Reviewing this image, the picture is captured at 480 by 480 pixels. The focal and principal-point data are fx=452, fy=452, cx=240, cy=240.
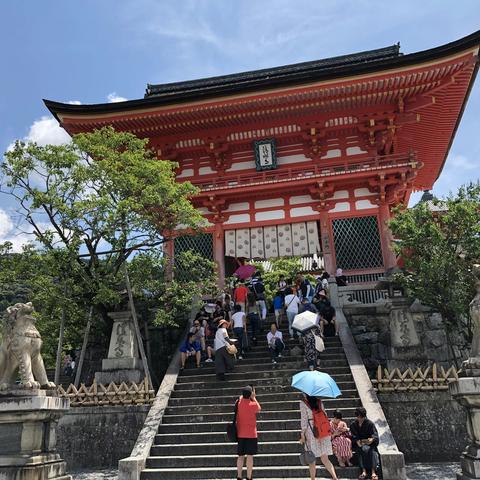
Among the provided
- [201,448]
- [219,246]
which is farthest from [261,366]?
[219,246]

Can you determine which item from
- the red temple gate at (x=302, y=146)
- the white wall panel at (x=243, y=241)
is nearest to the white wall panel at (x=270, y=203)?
the red temple gate at (x=302, y=146)

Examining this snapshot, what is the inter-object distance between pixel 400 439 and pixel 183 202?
24.9 feet

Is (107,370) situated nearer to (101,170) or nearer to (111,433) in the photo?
(111,433)

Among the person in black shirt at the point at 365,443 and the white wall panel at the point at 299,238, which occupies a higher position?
the white wall panel at the point at 299,238

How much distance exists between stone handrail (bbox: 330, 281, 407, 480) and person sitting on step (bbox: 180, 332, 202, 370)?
371 centimetres

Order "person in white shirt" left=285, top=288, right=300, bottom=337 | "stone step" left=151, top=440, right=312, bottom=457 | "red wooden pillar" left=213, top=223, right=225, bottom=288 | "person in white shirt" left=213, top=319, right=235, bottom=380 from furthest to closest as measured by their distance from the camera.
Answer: "red wooden pillar" left=213, top=223, right=225, bottom=288 < "person in white shirt" left=285, top=288, right=300, bottom=337 < "person in white shirt" left=213, top=319, right=235, bottom=380 < "stone step" left=151, top=440, right=312, bottom=457

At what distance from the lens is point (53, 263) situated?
441 inches

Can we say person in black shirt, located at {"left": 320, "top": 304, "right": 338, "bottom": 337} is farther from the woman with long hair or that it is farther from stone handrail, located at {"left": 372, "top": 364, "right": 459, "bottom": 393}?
the woman with long hair

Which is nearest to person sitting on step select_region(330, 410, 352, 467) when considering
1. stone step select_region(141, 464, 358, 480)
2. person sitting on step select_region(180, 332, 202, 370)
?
stone step select_region(141, 464, 358, 480)

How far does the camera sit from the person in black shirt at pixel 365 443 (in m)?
7.23

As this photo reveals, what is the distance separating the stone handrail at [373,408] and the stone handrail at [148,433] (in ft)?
13.7

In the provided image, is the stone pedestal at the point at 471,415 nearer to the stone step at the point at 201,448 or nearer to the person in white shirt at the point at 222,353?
the stone step at the point at 201,448

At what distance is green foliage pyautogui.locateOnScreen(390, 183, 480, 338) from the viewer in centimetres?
1019

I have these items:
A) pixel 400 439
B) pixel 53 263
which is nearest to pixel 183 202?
pixel 53 263
